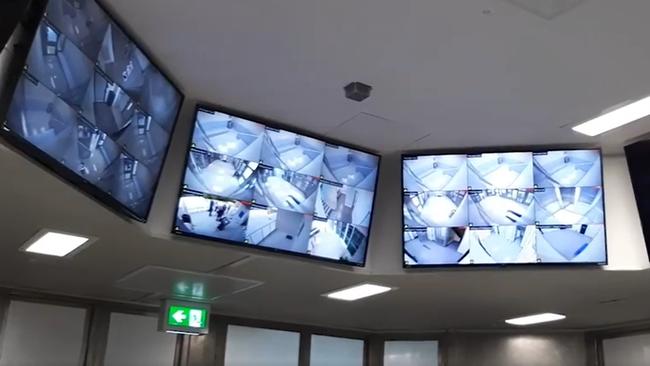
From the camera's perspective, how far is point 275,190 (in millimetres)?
4434

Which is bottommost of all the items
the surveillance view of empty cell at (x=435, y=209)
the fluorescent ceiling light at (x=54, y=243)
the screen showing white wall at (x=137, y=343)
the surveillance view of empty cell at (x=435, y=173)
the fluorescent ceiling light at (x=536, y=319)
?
the screen showing white wall at (x=137, y=343)

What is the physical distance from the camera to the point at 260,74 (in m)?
3.96

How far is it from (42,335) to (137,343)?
0.94 meters

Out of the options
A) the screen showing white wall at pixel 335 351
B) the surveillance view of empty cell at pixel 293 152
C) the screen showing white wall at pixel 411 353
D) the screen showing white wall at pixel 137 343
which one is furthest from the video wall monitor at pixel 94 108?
the screen showing white wall at pixel 411 353

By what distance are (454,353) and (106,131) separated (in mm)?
5469

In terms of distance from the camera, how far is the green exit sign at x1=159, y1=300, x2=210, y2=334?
6227mm

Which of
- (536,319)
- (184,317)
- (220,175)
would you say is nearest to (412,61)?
(220,175)

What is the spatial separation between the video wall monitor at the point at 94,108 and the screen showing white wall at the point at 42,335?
3002 millimetres

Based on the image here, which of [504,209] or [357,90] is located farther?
[504,209]

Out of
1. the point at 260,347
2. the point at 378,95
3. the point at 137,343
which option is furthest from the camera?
the point at 260,347

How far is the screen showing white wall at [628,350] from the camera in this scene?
22.1 feet

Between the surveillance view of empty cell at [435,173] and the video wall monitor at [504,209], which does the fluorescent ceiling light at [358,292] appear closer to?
the video wall monitor at [504,209]

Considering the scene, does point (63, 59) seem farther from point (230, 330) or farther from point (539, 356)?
point (539, 356)

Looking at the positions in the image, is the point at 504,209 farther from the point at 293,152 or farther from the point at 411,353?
the point at 411,353
